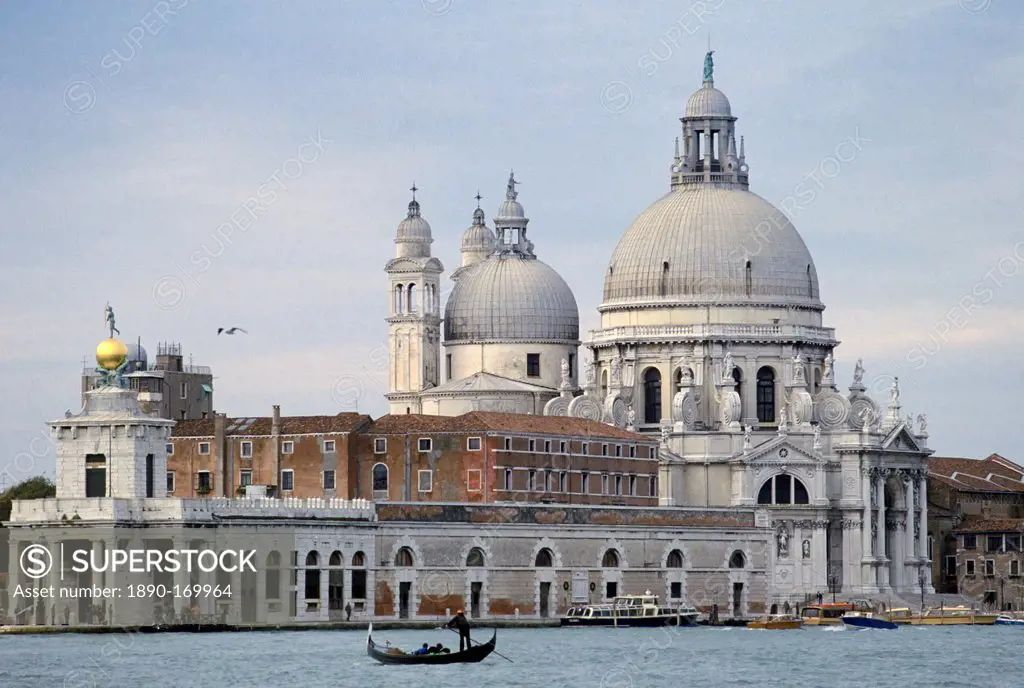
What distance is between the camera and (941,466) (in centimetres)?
14988

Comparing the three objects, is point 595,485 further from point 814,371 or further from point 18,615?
point 18,615

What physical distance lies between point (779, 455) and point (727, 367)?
4.69m

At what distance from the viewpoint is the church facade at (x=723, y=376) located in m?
132

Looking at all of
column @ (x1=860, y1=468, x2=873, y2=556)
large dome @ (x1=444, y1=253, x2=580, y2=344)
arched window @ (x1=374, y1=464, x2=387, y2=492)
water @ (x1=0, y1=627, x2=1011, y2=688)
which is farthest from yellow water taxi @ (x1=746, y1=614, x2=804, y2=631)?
large dome @ (x1=444, y1=253, x2=580, y2=344)

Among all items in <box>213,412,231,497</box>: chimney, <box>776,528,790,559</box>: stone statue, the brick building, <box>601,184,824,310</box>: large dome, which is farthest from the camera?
the brick building

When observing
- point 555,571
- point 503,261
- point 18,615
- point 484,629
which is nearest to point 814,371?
point 503,261

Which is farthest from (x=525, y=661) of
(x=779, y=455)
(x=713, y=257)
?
(x=713, y=257)

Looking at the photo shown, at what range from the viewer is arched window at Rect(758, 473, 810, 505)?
5212 inches

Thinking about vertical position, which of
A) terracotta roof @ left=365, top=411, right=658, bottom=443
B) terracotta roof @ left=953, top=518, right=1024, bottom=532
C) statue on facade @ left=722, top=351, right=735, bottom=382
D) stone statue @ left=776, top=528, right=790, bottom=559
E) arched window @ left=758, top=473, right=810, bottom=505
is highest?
statue on facade @ left=722, top=351, right=735, bottom=382

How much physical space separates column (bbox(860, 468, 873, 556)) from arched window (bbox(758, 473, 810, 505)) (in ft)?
7.50

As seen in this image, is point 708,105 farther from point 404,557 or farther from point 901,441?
point 404,557

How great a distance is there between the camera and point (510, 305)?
139875 mm

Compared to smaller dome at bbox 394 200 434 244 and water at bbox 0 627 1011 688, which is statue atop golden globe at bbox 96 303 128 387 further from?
smaller dome at bbox 394 200 434 244

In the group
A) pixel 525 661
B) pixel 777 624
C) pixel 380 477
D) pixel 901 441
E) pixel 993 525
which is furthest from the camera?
pixel 993 525
